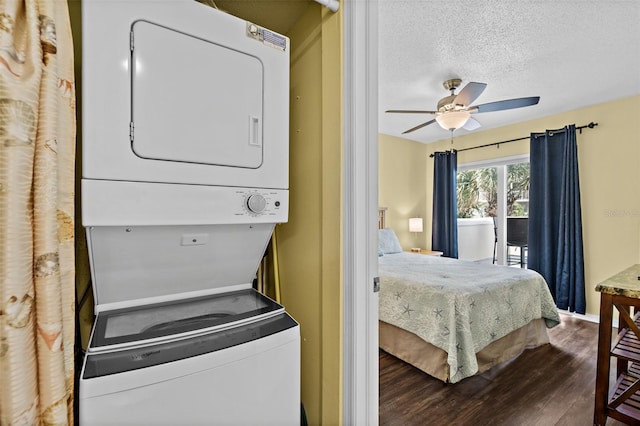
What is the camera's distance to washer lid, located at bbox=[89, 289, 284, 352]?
0.87 m

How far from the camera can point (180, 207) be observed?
95cm

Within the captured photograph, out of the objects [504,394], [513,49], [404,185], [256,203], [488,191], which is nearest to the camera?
[256,203]

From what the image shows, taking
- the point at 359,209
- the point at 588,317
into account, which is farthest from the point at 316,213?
the point at 588,317

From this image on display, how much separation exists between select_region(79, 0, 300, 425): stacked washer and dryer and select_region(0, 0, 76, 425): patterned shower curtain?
0.09m

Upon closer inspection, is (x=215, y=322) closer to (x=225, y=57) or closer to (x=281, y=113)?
(x=281, y=113)

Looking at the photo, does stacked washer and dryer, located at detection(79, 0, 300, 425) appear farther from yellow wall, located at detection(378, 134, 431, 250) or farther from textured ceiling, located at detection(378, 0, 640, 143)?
yellow wall, located at detection(378, 134, 431, 250)

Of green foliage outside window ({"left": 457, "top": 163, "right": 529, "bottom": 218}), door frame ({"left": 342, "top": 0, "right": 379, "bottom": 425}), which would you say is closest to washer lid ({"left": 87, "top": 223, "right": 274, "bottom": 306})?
door frame ({"left": 342, "top": 0, "right": 379, "bottom": 425})

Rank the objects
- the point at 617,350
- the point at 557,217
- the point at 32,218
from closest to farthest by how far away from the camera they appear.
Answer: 1. the point at 32,218
2. the point at 617,350
3. the point at 557,217

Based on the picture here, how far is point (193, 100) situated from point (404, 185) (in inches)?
180

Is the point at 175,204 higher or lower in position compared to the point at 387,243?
higher

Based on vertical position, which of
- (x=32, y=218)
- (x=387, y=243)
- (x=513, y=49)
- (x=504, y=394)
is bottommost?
(x=504, y=394)

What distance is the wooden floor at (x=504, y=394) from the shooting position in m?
1.83

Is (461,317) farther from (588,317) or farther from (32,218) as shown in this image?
(588,317)

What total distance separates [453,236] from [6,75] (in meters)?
5.17
